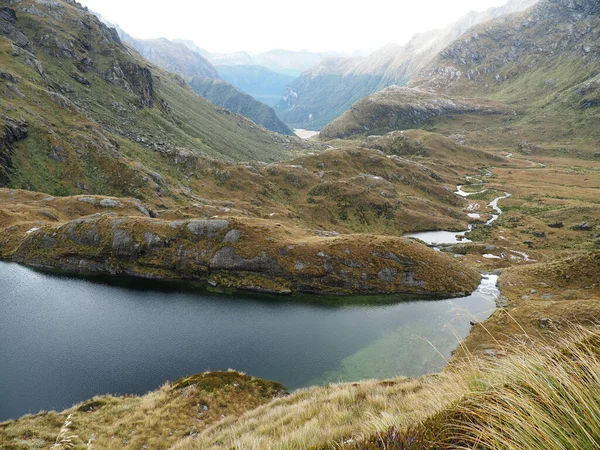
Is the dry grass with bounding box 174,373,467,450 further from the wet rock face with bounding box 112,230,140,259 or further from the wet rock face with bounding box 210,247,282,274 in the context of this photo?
the wet rock face with bounding box 112,230,140,259

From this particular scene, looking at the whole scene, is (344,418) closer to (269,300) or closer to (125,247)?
(269,300)

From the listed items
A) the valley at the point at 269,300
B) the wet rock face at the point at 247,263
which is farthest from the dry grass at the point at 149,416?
the wet rock face at the point at 247,263

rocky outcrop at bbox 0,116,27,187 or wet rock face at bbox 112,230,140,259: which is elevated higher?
rocky outcrop at bbox 0,116,27,187

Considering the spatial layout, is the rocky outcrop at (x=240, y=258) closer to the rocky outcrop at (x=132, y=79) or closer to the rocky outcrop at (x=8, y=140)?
the rocky outcrop at (x=8, y=140)

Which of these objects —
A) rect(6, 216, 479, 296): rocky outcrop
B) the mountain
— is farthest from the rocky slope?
the mountain

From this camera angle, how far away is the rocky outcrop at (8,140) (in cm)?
8738

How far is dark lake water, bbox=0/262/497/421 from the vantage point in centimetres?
3391

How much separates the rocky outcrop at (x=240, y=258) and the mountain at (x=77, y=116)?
38.0 metres

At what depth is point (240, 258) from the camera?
60062mm

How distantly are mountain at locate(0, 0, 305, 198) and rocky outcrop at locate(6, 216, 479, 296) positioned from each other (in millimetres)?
37975

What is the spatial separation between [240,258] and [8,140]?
85.6 m

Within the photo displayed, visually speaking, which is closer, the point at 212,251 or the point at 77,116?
the point at 212,251

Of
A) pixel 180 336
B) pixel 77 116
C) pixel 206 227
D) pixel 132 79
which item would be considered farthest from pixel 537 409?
pixel 132 79

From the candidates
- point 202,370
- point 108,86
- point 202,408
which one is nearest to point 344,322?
point 202,370
